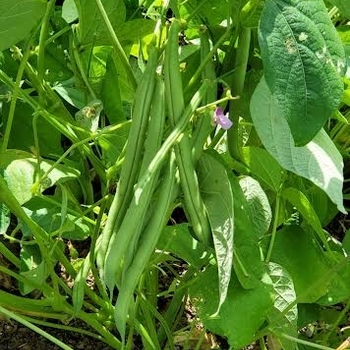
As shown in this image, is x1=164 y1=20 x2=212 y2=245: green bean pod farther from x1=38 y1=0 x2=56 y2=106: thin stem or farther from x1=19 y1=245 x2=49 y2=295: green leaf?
x1=19 y1=245 x2=49 y2=295: green leaf

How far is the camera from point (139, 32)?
2.92 feet

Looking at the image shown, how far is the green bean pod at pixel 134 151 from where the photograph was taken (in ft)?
2.19

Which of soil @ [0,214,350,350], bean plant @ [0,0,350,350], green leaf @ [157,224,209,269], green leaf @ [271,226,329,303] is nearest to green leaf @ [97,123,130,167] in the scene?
bean plant @ [0,0,350,350]

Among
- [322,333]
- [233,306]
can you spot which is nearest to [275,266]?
[233,306]

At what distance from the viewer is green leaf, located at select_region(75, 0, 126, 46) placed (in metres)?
0.84

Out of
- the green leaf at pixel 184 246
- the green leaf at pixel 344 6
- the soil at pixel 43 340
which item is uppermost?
the green leaf at pixel 344 6

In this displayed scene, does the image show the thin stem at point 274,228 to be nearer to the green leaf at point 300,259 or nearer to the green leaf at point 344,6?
the green leaf at point 300,259

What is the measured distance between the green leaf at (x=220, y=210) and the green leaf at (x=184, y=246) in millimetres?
141

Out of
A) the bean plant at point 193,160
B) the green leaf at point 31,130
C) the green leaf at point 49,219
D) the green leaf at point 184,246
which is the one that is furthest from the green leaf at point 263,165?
the green leaf at point 31,130

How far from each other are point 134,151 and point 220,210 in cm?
10

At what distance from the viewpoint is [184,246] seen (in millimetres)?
887

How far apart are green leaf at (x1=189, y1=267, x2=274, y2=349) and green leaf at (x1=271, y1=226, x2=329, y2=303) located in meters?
0.11

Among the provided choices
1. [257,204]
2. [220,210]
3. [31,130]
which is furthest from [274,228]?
[31,130]

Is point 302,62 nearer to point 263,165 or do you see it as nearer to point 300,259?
point 263,165
